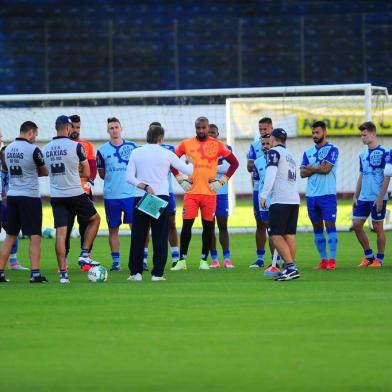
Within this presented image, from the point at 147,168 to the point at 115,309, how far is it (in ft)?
10.4

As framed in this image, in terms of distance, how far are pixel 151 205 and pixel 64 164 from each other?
3.72 ft

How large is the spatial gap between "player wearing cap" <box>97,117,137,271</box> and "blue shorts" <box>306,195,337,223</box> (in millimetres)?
2465

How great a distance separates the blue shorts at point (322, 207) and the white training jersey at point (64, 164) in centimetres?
334

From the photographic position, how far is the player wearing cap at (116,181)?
15852mm

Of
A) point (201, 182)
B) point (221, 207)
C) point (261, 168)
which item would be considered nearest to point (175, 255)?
point (221, 207)

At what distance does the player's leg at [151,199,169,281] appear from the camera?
1352 cm

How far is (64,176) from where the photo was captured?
44.5 ft

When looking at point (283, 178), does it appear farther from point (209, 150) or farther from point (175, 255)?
point (175, 255)

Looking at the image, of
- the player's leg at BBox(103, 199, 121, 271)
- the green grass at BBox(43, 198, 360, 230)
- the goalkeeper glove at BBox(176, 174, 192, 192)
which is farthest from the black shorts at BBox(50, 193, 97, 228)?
the green grass at BBox(43, 198, 360, 230)

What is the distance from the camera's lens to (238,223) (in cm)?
2650

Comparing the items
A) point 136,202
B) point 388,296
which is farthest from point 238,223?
point 388,296

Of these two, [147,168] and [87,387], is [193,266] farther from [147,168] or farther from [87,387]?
[87,387]

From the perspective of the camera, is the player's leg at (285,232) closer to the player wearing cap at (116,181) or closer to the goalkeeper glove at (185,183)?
the goalkeeper glove at (185,183)

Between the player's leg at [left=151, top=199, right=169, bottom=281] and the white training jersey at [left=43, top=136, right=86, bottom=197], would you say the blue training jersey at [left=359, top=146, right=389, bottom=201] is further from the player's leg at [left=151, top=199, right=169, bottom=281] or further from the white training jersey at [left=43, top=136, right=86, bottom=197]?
the white training jersey at [left=43, top=136, right=86, bottom=197]
